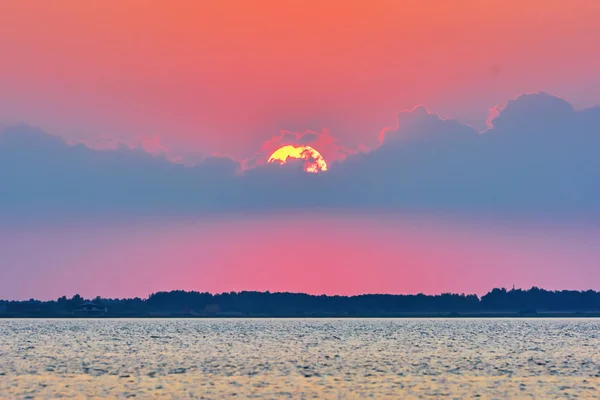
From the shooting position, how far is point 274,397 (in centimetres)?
7500

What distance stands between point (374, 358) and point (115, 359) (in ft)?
100.0

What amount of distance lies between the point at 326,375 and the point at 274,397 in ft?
63.0

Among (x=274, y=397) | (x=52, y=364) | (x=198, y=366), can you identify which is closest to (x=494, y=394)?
(x=274, y=397)

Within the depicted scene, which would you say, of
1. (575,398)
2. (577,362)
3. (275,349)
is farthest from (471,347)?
(575,398)

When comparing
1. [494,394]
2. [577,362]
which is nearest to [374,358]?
[577,362]

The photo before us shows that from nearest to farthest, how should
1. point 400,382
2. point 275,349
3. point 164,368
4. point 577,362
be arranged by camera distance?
point 400,382 < point 164,368 < point 577,362 < point 275,349

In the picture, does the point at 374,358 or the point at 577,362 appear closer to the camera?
the point at 577,362

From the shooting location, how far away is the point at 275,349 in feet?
474

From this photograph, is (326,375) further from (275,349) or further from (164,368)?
(275,349)

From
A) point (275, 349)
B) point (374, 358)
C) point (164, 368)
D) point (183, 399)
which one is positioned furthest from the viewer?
point (275, 349)

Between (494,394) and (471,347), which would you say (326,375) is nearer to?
(494,394)

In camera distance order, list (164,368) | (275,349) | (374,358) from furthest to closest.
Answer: (275,349) → (374,358) → (164,368)

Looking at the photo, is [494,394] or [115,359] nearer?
[494,394]

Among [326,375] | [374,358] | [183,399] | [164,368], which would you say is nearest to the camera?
[183,399]
